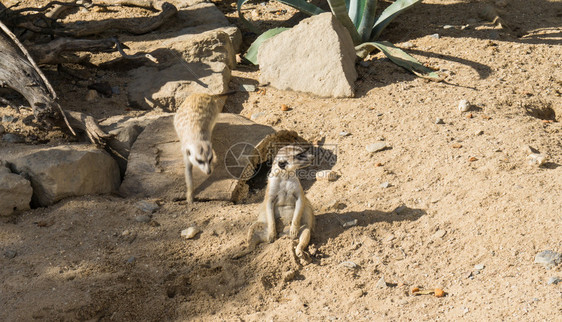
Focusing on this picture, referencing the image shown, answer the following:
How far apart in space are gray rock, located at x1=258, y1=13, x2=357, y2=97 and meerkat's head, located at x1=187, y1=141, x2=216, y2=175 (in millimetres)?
1641

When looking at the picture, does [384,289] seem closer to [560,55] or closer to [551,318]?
[551,318]

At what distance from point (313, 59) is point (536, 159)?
7.58 feet

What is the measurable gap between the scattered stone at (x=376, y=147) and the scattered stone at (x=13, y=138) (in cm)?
285

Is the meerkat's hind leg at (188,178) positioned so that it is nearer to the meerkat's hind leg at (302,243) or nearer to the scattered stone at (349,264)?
the meerkat's hind leg at (302,243)

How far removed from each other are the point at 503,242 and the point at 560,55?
10.6 feet

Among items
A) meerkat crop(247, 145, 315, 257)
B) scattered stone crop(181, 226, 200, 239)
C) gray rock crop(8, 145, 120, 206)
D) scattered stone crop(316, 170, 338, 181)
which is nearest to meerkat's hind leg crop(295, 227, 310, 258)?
meerkat crop(247, 145, 315, 257)

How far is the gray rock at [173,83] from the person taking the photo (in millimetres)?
5930

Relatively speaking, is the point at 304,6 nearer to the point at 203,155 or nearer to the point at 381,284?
the point at 203,155

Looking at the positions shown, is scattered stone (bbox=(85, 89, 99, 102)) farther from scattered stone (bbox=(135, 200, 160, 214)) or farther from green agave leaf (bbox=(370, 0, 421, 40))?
green agave leaf (bbox=(370, 0, 421, 40))

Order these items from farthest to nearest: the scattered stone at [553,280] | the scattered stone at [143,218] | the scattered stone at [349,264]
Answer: the scattered stone at [143,218], the scattered stone at [349,264], the scattered stone at [553,280]

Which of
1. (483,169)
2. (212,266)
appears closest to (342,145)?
(483,169)

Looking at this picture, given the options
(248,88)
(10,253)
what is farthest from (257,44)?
(10,253)

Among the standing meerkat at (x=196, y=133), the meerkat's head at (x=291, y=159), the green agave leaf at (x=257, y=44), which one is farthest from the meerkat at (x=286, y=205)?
the green agave leaf at (x=257, y=44)

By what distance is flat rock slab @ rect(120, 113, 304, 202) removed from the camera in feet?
15.6
